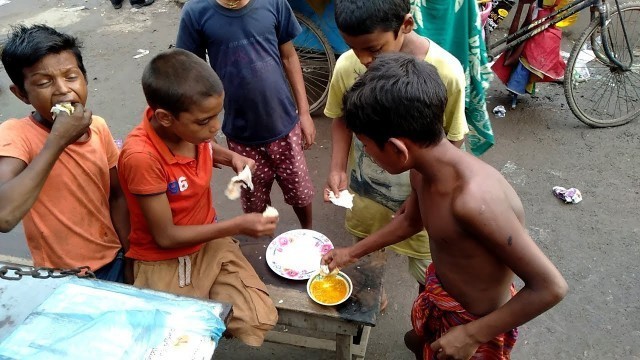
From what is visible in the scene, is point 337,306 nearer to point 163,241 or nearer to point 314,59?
point 163,241

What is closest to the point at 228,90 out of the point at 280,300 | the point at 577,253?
the point at 280,300

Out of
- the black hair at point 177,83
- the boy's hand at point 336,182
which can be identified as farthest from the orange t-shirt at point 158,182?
the boy's hand at point 336,182

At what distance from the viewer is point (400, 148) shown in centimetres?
158

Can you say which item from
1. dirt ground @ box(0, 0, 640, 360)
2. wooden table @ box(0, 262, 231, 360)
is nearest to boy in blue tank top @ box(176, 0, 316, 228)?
dirt ground @ box(0, 0, 640, 360)

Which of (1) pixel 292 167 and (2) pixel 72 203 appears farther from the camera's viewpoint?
(1) pixel 292 167

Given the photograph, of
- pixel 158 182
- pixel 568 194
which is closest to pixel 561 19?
pixel 568 194

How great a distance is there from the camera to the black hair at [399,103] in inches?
61.5

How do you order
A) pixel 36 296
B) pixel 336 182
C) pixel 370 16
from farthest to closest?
pixel 336 182 → pixel 370 16 → pixel 36 296

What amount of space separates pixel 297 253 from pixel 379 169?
1.86 feet

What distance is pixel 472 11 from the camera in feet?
9.29

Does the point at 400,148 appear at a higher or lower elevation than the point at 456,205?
higher

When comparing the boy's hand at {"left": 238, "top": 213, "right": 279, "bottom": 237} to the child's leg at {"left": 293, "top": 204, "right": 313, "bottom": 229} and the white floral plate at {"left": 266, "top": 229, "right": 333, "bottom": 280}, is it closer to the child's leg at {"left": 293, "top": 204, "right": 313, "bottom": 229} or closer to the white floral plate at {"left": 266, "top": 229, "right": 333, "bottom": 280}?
the white floral plate at {"left": 266, "top": 229, "right": 333, "bottom": 280}

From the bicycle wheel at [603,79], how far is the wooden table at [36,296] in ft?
12.6

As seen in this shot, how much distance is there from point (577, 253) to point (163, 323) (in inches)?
114
